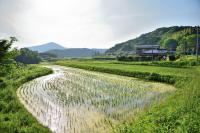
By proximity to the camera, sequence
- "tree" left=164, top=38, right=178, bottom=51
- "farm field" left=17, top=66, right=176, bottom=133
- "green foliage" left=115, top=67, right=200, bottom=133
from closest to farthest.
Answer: "green foliage" left=115, top=67, right=200, bottom=133 < "farm field" left=17, top=66, right=176, bottom=133 < "tree" left=164, top=38, right=178, bottom=51

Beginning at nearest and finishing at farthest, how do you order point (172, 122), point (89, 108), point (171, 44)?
point (172, 122)
point (89, 108)
point (171, 44)

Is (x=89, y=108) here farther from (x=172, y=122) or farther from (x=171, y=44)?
(x=171, y=44)

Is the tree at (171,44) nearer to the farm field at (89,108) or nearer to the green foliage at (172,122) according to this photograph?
the farm field at (89,108)

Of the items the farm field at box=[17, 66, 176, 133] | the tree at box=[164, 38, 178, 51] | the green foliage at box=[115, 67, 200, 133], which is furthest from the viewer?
the tree at box=[164, 38, 178, 51]

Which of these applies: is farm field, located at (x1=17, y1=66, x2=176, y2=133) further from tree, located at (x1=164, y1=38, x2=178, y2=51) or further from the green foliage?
tree, located at (x1=164, y1=38, x2=178, y2=51)

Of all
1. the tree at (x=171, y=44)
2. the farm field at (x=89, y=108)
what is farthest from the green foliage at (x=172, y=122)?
the tree at (x=171, y=44)

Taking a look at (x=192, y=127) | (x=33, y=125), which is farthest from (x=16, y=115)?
(x=192, y=127)

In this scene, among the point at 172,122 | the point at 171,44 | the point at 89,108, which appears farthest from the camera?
the point at 171,44

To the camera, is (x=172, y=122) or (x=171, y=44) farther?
(x=171, y=44)

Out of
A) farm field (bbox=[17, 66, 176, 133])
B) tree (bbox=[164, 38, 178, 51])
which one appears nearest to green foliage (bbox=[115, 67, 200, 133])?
farm field (bbox=[17, 66, 176, 133])

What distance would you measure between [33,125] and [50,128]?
0.70m

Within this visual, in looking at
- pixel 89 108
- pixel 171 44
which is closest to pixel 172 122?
pixel 89 108

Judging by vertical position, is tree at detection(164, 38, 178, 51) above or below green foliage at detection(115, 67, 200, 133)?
above

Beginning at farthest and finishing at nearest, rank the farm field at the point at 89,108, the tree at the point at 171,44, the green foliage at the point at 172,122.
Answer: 1. the tree at the point at 171,44
2. the farm field at the point at 89,108
3. the green foliage at the point at 172,122
